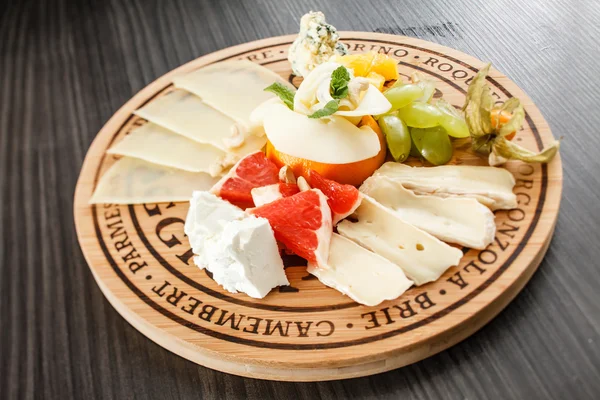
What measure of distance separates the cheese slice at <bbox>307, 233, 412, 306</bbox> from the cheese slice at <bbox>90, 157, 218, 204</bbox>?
507mm

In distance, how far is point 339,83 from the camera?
1526 mm

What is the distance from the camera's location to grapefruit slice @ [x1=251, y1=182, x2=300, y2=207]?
157 cm

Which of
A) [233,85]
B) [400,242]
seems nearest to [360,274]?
[400,242]

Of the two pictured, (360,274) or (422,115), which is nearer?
(360,274)

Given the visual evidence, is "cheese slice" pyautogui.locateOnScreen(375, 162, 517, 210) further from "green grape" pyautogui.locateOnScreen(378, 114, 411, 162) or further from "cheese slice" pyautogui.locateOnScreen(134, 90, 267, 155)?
"cheese slice" pyautogui.locateOnScreen(134, 90, 267, 155)

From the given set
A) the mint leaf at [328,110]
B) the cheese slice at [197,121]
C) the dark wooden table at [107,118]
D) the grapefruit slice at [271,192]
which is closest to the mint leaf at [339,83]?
the mint leaf at [328,110]

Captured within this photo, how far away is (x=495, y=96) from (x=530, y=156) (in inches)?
12.8

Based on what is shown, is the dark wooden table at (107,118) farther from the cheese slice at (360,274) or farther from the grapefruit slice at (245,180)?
the grapefruit slice at (245,180)

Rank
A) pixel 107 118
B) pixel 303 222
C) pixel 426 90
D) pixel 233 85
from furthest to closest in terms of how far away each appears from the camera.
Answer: pixel 107 118 < pixel 233 85 < pixel 426 90 < pixel 303 222

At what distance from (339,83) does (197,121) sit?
60 centimetres

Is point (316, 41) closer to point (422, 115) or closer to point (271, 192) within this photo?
point (422, 115)

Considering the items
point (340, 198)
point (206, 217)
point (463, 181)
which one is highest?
point (463, 181)

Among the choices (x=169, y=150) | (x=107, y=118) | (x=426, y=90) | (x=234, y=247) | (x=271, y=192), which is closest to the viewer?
(x=234, y=247)

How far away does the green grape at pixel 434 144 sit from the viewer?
64.7 inches
